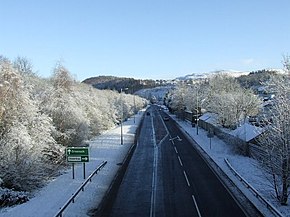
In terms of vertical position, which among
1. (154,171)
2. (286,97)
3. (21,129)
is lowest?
(154,171)

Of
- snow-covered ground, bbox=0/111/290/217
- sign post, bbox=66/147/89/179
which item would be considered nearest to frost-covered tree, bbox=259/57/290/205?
snow-covered ground, bbox=0/111/290/217

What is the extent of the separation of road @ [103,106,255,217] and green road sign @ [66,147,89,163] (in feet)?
11.2

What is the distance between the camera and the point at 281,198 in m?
19.0

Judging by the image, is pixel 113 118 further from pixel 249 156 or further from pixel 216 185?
pixel 216 185

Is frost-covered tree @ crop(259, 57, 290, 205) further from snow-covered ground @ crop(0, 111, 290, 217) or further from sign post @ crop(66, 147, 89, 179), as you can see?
sign post @ crop(66, 147, 89, 179)

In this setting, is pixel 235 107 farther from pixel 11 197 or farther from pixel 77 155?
pixel 11 197

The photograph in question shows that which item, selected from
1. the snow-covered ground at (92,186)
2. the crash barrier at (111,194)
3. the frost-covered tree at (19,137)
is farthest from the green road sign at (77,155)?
the crash barrier at (111,194)

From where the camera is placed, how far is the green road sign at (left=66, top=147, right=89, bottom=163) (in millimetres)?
26247

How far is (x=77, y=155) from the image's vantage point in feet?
86.4

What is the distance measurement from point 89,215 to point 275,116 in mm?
11062

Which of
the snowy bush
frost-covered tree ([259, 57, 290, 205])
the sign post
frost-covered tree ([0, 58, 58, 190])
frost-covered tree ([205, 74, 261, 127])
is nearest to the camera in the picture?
frost-covered tree ([259, 57, 290, 205])

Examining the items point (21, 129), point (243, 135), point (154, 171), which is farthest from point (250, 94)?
point (21, 129)

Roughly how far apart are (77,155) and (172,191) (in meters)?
7.80

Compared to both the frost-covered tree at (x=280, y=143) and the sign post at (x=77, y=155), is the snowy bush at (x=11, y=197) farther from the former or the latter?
the frost-covered tree at (x=280, y=143)
